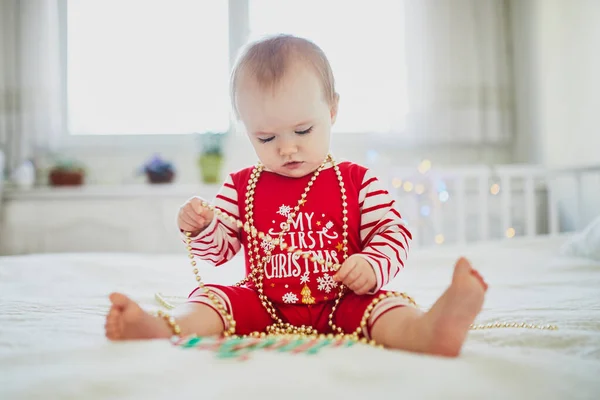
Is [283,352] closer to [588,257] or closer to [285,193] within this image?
[285,193]


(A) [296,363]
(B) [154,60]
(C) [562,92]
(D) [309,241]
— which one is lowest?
(A) [296,363]

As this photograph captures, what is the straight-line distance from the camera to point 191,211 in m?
0.83

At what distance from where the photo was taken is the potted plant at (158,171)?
7.95ft

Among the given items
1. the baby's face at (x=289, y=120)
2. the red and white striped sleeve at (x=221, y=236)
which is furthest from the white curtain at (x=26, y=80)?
the baby's face at (x=289, y=120)

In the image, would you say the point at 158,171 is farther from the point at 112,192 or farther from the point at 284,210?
the point at 284,210

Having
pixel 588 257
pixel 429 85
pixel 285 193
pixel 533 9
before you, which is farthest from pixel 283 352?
pixel 533 9

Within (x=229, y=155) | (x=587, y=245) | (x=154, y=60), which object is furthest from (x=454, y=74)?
(x=154, y=60)

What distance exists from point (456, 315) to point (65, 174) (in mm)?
2166

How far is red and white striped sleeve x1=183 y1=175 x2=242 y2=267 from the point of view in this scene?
2.86ft

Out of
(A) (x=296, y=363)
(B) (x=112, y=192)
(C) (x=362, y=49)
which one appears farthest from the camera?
(C) (x=362, y=49)

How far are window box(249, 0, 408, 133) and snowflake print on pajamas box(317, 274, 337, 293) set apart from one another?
6.17 ft

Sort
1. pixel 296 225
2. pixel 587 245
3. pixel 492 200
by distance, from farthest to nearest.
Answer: pixel 492 200
pixel 587 245
pixel 296 225

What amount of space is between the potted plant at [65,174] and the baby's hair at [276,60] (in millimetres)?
1794

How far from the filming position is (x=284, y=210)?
88cm
